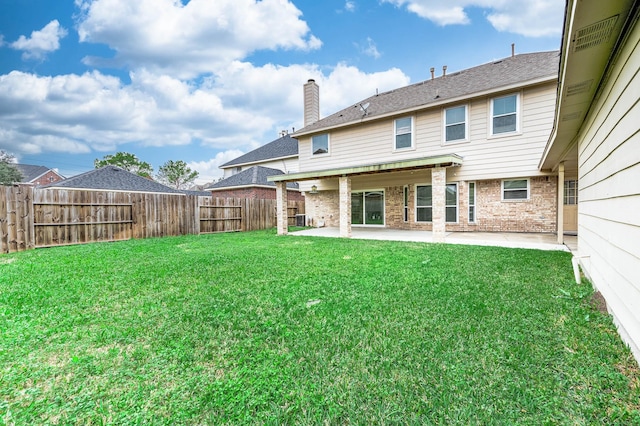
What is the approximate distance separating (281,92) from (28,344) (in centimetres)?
2036

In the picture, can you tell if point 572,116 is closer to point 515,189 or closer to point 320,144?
point 515,189

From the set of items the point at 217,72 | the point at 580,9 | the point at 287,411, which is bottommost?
the point at 287,411

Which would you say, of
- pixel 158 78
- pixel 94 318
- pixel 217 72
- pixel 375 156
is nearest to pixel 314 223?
pixel 375 156

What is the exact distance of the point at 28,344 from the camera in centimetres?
240

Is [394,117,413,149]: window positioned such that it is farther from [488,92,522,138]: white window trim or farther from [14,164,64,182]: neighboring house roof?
[14,164,64,182]: neighboring house roof

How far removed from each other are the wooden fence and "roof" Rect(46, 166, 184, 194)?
935 cm

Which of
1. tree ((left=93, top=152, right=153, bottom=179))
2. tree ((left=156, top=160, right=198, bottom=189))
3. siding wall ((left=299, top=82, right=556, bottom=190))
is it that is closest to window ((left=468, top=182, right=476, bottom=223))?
siding wall ((left=299, top=82, right=556, bottom=190))

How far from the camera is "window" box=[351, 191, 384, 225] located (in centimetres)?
1307

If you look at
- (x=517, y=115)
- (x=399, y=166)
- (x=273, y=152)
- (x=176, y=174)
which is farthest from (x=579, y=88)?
(x=176, y=174)

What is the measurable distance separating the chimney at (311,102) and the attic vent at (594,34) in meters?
13.8

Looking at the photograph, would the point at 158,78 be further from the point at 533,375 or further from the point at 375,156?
the point at 533,375

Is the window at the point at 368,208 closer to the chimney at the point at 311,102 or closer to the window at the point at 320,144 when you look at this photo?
the window at the point at 320,144

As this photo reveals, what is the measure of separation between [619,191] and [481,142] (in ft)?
25.1

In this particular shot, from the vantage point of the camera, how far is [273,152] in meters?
23.6
